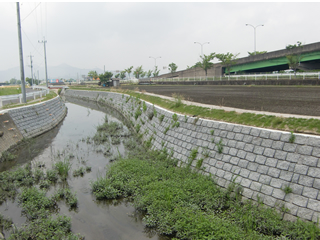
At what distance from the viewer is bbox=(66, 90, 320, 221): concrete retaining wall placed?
6473 mm

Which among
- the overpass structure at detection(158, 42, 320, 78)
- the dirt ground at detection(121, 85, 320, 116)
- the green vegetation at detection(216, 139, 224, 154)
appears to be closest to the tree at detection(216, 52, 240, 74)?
the overpass structure at detection(158, 42, 320, 78)

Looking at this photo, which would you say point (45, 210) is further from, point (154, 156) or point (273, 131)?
point (273, 131)

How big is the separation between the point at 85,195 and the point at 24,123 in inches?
409

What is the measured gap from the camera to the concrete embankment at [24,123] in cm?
1419

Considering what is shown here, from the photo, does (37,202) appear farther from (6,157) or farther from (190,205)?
(6,157)

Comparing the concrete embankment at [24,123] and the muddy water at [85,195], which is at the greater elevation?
the concrete embankment at [24,123]

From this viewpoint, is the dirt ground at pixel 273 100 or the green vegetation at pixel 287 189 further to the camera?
the dirt ground at pixel 273 100

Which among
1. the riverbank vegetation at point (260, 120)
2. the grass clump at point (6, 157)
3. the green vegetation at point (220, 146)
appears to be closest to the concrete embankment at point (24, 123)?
the grass clump at point (6, 157)

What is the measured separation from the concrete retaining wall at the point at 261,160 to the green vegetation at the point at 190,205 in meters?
0.33

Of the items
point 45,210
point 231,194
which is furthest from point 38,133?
point 231,194

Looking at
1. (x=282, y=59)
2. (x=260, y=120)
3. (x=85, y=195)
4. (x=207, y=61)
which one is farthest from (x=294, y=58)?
(x=85, y=195)

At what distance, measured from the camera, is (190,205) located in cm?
746

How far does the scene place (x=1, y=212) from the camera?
7852 millimetres

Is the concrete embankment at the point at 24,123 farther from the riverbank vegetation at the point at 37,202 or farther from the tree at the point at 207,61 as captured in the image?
the tree at the point at 207,61
